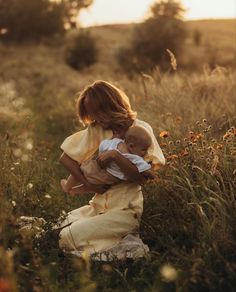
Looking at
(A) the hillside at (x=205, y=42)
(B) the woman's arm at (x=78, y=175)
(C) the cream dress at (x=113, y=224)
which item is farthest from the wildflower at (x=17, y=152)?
(A) the hillside at (x=205, y=42)

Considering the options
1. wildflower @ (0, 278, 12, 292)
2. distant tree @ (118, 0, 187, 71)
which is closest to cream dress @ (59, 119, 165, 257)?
wildflower @ (0, 278, 12, 292)

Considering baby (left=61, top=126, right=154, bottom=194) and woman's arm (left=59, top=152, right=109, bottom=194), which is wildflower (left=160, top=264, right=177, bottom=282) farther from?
woman's arm (left=59, top=152, right=109, bottom=194)

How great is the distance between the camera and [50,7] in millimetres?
38156

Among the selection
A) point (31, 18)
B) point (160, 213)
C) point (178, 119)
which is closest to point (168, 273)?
point (160, 213)

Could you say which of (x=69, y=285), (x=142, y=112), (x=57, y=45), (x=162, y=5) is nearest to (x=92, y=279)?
(x=69, y=285)

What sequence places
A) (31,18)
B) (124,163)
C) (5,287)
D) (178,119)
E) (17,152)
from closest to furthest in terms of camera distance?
(5,287), (124,163), (17,152), (178,119), (31,18)

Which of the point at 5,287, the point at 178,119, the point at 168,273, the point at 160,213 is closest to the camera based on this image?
the point at 5,287

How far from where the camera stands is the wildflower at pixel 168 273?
269cm

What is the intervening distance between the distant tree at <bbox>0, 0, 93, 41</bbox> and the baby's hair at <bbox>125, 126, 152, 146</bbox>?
3313 centimetres

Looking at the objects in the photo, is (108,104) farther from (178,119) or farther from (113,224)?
(178,119)

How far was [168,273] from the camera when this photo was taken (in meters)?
2.67

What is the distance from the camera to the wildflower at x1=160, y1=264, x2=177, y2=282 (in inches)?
106

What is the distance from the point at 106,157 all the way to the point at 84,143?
1.37 ft

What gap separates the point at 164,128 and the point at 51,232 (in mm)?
2225
